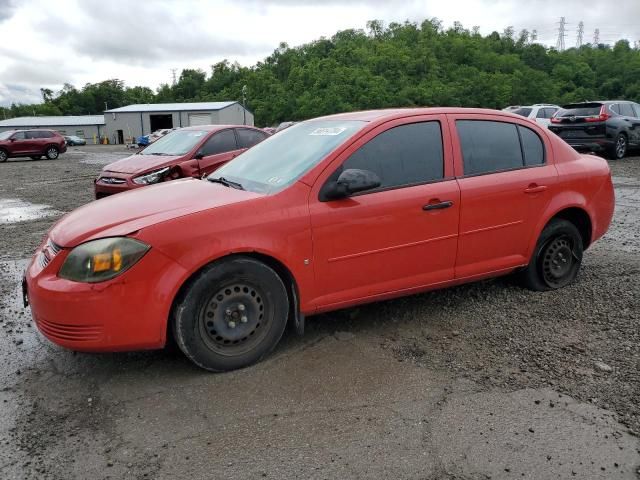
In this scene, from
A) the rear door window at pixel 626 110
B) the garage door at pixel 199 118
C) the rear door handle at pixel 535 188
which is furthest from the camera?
the garage door at pixel 199 118

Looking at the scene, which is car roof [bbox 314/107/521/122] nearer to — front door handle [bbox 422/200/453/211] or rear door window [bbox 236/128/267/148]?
front door handle [bbox 422/200/453/211]

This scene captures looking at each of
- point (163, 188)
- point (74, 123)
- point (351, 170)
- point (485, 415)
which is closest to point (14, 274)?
point (163, 188)

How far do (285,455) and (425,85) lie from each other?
6492 cm

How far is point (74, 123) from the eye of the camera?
76.1 meters

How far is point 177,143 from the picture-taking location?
9648 millimetres

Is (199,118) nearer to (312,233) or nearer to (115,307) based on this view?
(312,233)

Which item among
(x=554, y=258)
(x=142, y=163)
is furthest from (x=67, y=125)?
(x=554, y=258)

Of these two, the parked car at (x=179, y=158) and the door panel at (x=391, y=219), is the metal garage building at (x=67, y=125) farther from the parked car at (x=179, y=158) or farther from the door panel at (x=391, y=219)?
the door panel at (x=391, y=219)

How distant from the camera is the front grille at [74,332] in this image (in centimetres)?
313

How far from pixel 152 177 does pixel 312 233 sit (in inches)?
225

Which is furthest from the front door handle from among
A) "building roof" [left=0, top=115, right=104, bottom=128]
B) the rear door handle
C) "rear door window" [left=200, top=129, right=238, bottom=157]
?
"building roof" [left=0, top=115, right=104, bottom=128]

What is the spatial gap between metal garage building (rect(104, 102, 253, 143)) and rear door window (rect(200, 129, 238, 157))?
51.7 m

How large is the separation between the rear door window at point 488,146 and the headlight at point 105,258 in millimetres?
2495

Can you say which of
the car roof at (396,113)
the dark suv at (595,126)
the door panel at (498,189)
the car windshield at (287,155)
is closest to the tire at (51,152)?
the dark suv at (595,126)
